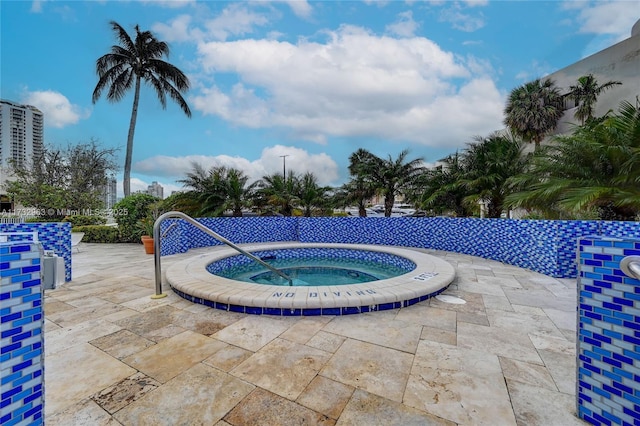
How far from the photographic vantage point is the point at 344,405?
1871mm

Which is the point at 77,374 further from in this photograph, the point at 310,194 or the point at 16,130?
the point at 16,130

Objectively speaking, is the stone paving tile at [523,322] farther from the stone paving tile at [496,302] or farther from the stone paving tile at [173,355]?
the stone paving tile at [173,355]

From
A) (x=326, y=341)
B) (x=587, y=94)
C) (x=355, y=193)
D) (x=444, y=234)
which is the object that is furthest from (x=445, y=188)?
(x=587, y=94)

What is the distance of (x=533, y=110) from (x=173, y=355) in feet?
72.9

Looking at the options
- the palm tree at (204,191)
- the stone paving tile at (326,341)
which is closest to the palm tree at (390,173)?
the palm tree at (204,191)

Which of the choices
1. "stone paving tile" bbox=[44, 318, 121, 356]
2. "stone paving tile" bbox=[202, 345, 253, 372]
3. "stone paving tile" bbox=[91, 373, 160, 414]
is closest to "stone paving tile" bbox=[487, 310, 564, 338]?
"stone paving tile" bbox=[202, 345, 253, 372]

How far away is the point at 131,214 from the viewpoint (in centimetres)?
1143

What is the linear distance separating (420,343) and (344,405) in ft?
3.92

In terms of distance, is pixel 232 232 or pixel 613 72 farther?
pixel 613 72

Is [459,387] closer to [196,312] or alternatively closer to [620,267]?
[620,267]

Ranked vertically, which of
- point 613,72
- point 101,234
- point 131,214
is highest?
point 613,72

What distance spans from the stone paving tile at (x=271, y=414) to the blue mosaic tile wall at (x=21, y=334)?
38.8 inches

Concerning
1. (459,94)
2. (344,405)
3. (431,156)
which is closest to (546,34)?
(459,94)

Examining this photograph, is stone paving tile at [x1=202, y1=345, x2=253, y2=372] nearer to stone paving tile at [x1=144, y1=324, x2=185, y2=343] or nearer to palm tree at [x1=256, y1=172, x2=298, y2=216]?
stone paving tile at [x1=144, y1=324, x2=185, y2=343]
